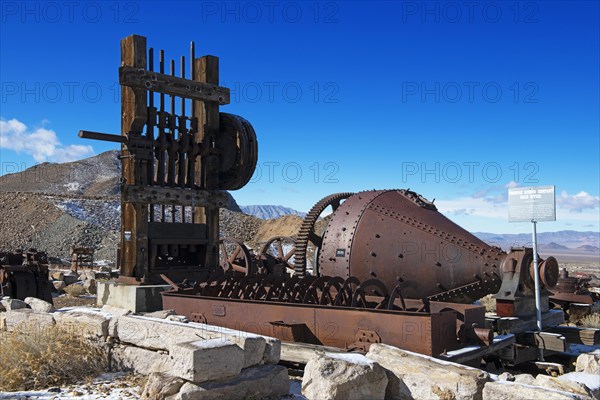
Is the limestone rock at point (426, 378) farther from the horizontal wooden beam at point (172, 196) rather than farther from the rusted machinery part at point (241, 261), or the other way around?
the horizontal wooden beam at point (172, 196)

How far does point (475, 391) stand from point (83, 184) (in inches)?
3676

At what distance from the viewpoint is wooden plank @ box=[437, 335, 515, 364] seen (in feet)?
21.3

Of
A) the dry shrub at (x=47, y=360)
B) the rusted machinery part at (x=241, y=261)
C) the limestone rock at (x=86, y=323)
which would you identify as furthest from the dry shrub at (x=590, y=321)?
the dry shrub at (x=47, y=360)

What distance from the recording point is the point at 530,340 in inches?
348

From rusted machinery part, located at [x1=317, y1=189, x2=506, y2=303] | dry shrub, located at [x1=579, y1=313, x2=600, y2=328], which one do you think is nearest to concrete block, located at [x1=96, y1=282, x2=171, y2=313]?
rusted machinery part, located at [x1=317, y1=189, x2=506, y2=303]

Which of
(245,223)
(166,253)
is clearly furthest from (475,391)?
(245,223)

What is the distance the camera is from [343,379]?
197 inches

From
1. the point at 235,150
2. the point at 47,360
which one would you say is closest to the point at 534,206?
the point at 235,150

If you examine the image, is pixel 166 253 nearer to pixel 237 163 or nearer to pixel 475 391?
pixel 237 163

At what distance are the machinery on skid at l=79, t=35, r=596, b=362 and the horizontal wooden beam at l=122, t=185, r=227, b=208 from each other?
24mm

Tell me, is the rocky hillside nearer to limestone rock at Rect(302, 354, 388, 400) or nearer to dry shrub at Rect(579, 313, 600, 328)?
dry shrub at Rect(579, 313, 600, 328)

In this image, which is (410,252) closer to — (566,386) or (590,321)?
(566,386)

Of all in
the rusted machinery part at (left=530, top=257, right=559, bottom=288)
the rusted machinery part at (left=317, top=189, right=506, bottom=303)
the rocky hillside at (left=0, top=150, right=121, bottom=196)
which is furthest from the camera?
the rocky hillside at (left=0, top=150, right=121, bottom=196)

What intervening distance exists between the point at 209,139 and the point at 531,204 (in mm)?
6284
